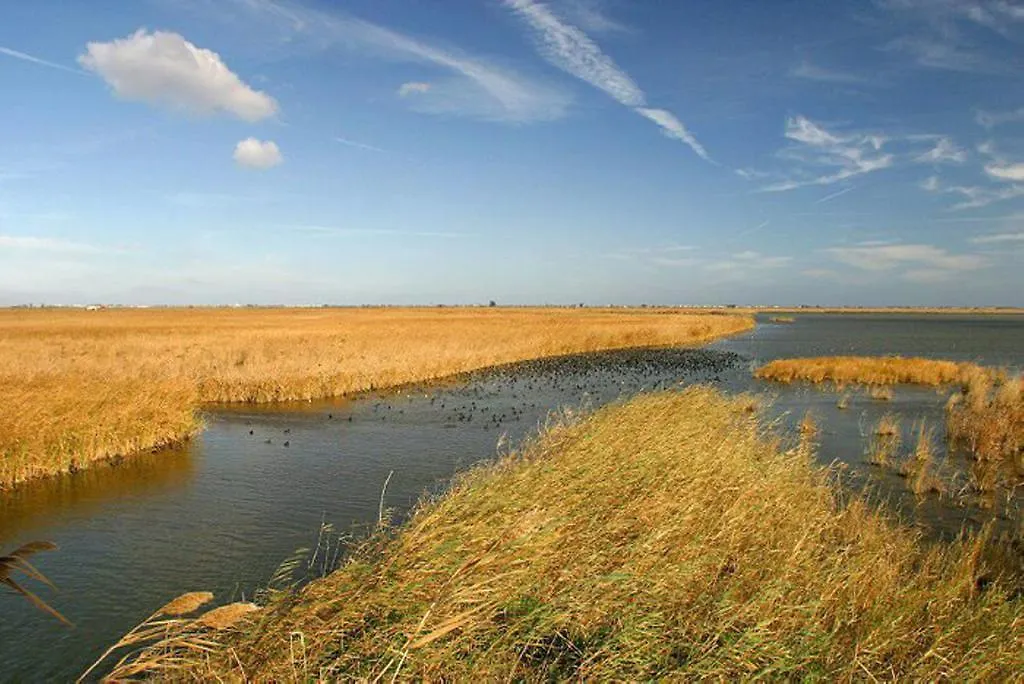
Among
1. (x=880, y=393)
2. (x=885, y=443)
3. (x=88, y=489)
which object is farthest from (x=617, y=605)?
(x=880, y=393)

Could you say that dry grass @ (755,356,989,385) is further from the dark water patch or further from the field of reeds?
the field of reeds

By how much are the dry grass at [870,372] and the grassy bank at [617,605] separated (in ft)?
82.6

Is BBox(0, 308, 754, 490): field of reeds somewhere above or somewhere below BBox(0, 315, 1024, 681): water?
A: above

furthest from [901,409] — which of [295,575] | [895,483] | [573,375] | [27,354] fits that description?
[27,354]

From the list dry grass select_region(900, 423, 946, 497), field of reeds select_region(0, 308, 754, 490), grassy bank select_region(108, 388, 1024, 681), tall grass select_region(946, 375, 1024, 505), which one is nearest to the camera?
grassy bank select_region(108, 388, 1024, 681)

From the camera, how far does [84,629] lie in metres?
7.82

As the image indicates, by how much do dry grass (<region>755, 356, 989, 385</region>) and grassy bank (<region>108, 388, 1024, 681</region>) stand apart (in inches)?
991

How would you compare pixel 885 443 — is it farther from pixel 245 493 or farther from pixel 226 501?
pixel 226 501

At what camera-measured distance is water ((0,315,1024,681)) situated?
8477 millimetres

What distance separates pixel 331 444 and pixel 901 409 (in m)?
21.0

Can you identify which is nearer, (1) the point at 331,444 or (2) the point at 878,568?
(2) the point at 878,568

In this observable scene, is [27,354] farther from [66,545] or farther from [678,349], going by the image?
[678,349]

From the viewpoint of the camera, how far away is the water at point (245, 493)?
8.48 m

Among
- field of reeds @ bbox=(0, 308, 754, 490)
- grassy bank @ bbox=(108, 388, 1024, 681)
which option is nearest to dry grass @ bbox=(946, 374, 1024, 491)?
grassy bank @ bbox=(108, 388, 1024, 681)
